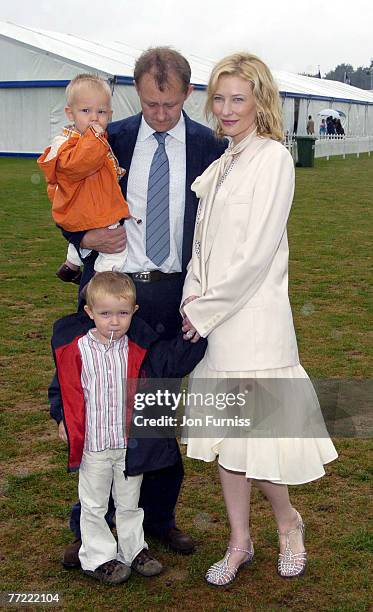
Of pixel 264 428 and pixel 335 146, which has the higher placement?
pixel 335 146

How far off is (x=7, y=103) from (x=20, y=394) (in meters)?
27.2

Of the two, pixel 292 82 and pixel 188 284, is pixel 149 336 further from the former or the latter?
pixel 292 82

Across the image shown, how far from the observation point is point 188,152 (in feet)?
12.5

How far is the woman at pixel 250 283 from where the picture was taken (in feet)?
11.1

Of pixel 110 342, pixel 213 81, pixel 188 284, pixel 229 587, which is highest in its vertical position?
pixel 213 81

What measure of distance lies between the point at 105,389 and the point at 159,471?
72 cm

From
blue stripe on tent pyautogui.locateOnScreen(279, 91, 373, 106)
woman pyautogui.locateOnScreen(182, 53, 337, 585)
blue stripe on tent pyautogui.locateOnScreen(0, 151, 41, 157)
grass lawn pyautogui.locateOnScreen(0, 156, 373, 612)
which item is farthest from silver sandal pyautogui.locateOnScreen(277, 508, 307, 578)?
blue stripe on tent pyautogui.locateOnScreen(279, 91, 373, 106)

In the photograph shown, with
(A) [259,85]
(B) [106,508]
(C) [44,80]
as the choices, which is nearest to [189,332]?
(B) [106,508]

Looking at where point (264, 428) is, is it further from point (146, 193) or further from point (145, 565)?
point (146, 193)

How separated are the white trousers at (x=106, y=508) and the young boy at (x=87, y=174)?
87 cm

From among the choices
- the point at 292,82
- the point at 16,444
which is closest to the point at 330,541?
the point at 16,444

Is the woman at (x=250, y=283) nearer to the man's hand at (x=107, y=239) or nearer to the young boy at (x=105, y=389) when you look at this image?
the young boy at (x=105, y=389)

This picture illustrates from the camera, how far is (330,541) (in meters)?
4.12

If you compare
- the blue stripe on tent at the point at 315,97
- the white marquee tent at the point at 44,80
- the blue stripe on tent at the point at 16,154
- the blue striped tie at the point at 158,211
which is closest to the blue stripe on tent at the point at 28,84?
the white marquee tent at the point at 44,80
